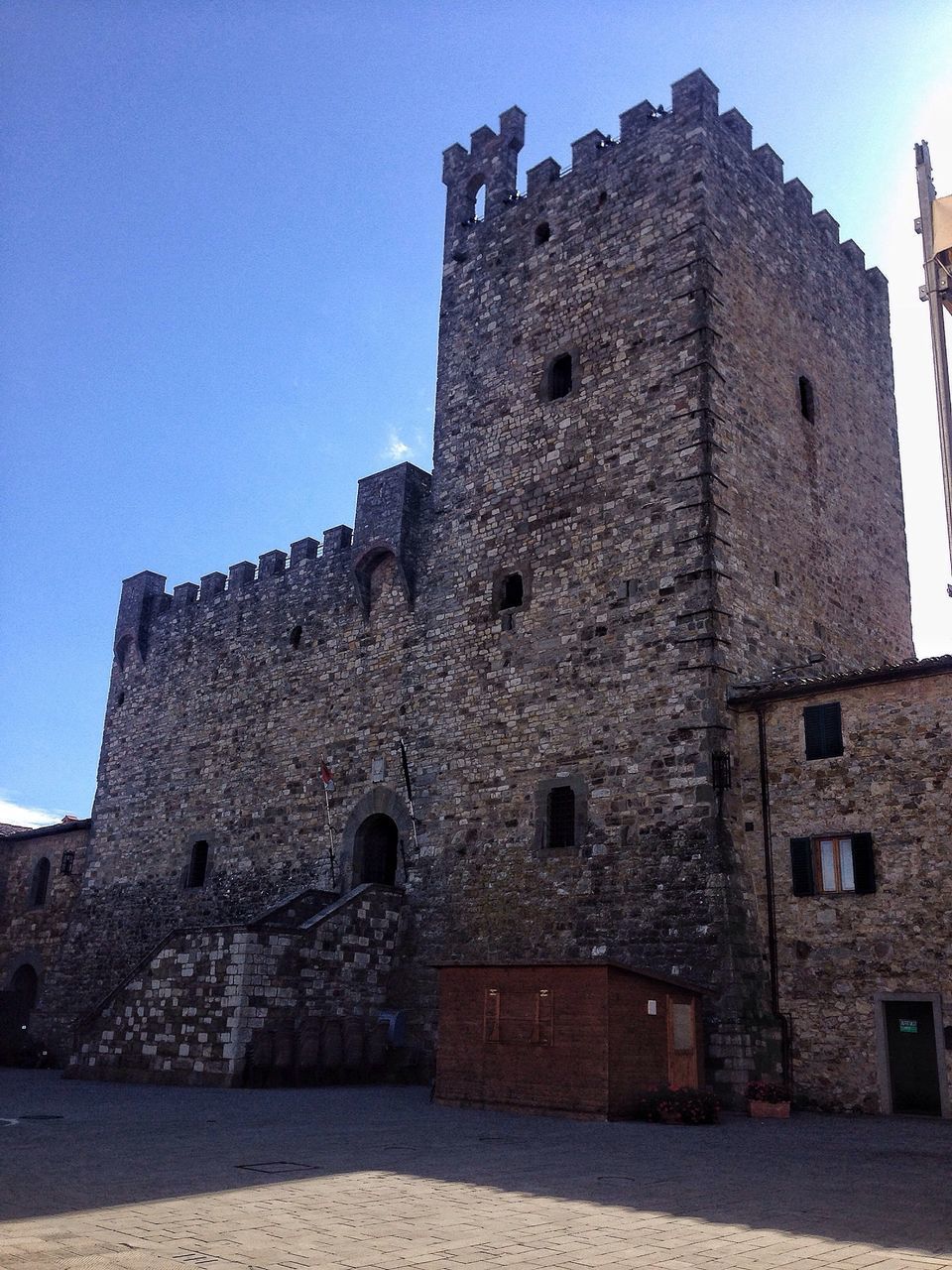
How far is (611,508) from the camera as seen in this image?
17.6 metres

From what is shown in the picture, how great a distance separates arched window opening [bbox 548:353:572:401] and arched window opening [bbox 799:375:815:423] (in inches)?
173

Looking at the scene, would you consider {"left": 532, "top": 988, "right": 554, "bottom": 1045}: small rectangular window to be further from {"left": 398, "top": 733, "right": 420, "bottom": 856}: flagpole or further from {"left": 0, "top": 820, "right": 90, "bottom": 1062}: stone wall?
{"left": 0, "top": 820, "right": 90, "bottom": 1062}: stone wall

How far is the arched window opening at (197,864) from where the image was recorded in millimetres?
23562

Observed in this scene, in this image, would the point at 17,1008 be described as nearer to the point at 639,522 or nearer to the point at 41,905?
the point at 41,905

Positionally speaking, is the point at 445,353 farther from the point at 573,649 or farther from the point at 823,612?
the point at 823,612

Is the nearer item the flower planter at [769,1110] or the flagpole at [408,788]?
the flower planter at [769,1110]

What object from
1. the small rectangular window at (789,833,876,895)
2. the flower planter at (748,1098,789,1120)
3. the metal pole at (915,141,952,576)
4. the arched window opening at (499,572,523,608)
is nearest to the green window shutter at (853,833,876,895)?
the small rectangular window at (789,833,876,895)

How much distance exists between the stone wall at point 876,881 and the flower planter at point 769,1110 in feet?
3.39

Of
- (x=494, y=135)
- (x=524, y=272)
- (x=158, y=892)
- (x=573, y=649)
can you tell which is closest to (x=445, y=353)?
(x=524, y=272)

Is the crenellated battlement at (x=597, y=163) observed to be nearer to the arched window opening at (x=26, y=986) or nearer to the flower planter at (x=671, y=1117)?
the flower planter at (x=671, y=1117)

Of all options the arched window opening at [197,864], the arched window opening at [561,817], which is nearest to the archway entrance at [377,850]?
the arched window opening at [561,817]

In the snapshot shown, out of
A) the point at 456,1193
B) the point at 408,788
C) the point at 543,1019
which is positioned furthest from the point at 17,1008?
the point at 456,1193

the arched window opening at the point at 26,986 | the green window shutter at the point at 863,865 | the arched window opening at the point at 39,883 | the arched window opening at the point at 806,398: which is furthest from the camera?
the arched window opening at the point at 39,883

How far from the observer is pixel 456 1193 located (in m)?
7.14
